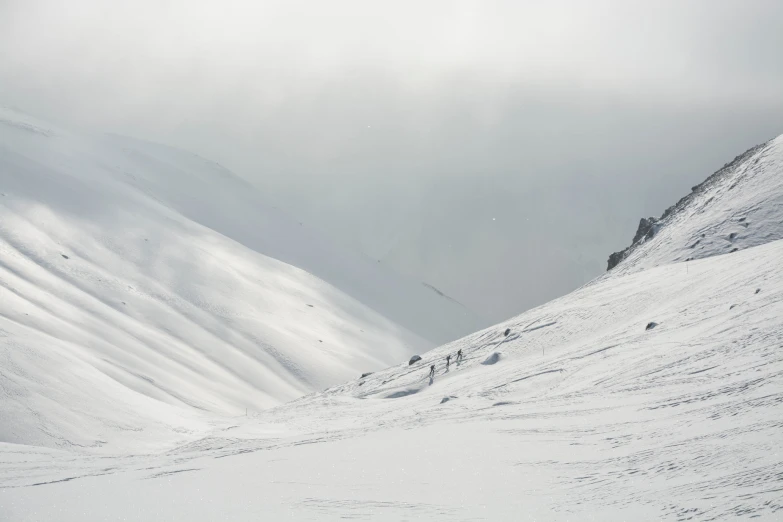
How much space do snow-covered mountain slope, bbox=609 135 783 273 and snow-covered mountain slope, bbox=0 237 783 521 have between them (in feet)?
31.1

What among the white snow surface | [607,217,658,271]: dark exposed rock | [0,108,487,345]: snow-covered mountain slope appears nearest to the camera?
the white snow surface

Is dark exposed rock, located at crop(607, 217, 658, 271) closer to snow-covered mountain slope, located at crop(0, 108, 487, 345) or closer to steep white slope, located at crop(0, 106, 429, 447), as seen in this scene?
steep white slope, located at crop(0, 106, 429, 447)

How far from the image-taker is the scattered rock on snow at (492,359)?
105 feet

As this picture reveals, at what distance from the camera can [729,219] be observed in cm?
4072

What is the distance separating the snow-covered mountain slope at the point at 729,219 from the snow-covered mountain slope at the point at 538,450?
31.1ft

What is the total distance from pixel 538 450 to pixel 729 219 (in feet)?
100.0

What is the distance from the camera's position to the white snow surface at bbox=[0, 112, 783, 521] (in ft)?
36.0

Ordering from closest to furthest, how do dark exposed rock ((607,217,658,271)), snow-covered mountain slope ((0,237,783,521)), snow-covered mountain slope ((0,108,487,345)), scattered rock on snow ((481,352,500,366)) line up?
1. snow-covered mountain slope ((0,237,783,521))
2. scattered rock on snow ((481,352,500,366))
3. dark exposed rock ((607,217,658,271))
4. snow-covered mountain slope ((0,108,487,345))

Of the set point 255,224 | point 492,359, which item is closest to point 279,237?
point 255,224

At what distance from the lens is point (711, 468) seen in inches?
413

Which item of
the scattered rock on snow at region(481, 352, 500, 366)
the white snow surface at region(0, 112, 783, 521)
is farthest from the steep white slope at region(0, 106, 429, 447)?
the scattered rock on snow at region(481, 352, 500, 366)

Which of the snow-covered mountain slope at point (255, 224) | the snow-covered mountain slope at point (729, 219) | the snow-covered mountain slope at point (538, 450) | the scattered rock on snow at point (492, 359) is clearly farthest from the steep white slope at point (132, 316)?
the snow-covered mountain slope at point (729, 219)

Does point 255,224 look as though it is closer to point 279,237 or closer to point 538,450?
point 279,237

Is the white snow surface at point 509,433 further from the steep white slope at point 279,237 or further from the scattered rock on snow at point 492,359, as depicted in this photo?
the steep white slope at point 279,237
